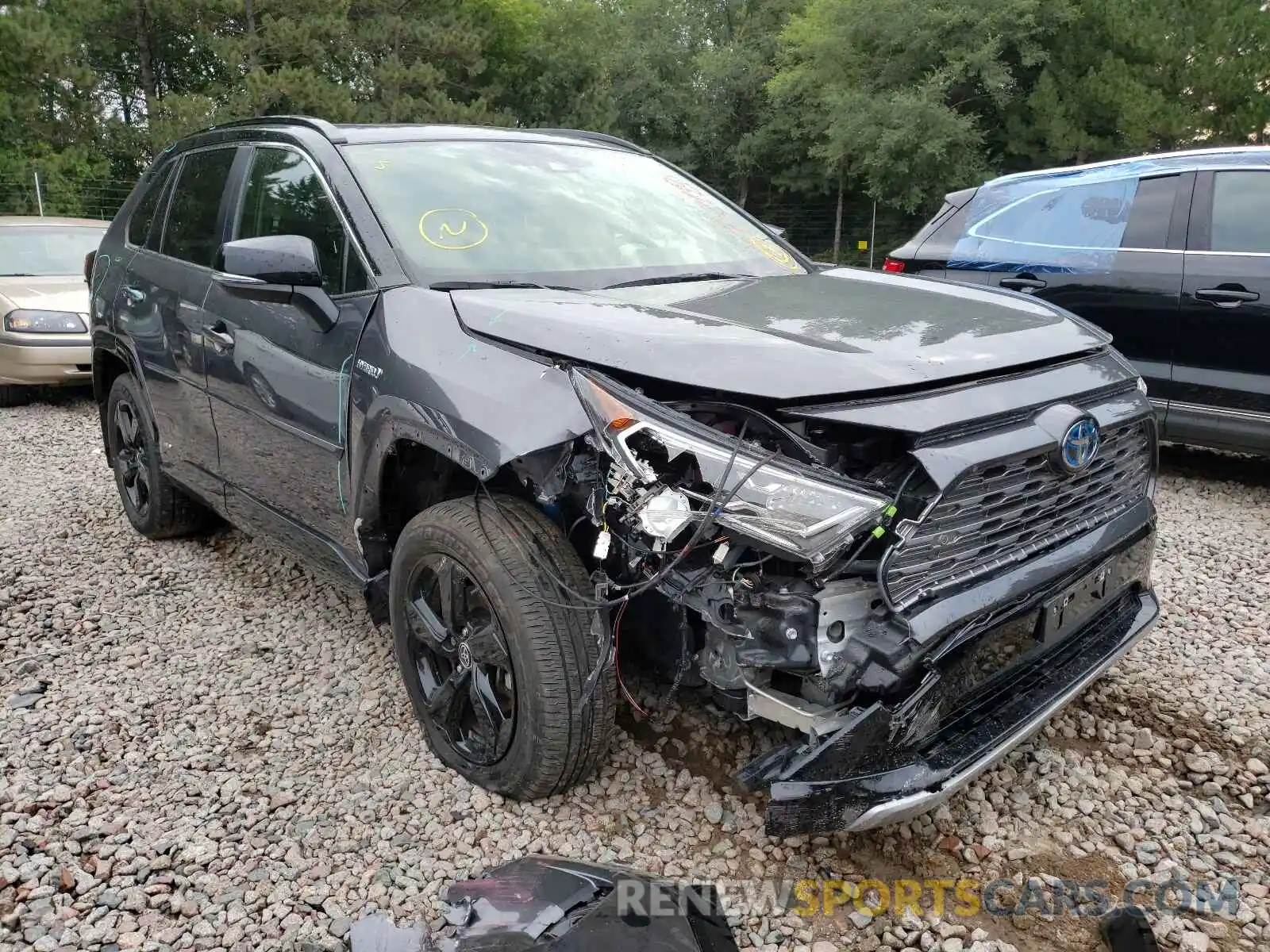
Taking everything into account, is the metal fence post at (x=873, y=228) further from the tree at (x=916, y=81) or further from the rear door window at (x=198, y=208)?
the rear door window at (x=198, y=208)

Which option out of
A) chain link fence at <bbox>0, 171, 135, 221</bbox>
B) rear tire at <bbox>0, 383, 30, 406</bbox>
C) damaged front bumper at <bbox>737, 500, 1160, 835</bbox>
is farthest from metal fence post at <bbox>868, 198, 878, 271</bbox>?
damaged front bumper at <bbox>737, 500, 1160, 835</bbox>

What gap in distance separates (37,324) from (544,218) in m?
6.61

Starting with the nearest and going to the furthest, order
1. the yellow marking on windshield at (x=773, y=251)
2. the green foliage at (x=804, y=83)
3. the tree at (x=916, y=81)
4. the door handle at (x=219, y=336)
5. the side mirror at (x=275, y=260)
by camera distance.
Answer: the side mirror at (x=275, y=260) → the door handle at (x=219, y=336) → the yellow marking on windshield at (x=773, y=251) → the green foliage at (x=804, y=83) → the tree at (x=916, y=81)

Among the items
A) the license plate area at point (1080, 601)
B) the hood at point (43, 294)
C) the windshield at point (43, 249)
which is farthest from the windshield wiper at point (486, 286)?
the windshield at point (43, 249)

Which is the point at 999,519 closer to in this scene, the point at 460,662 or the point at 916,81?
the point at 460,662

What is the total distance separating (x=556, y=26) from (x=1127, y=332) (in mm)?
27780

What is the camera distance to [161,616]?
12.5ft

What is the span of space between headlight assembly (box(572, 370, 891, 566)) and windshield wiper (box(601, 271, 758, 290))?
0.93 meters

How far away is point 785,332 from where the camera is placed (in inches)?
91.2

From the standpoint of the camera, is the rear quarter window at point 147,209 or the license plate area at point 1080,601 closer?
the license plate area at point 1080,601

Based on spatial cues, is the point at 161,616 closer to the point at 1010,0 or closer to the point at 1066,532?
the point at 1066,532

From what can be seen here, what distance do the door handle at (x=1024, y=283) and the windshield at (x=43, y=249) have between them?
7.60m

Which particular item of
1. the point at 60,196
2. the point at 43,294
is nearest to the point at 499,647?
the point at 43,294

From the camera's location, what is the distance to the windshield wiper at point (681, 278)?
2873 mm
